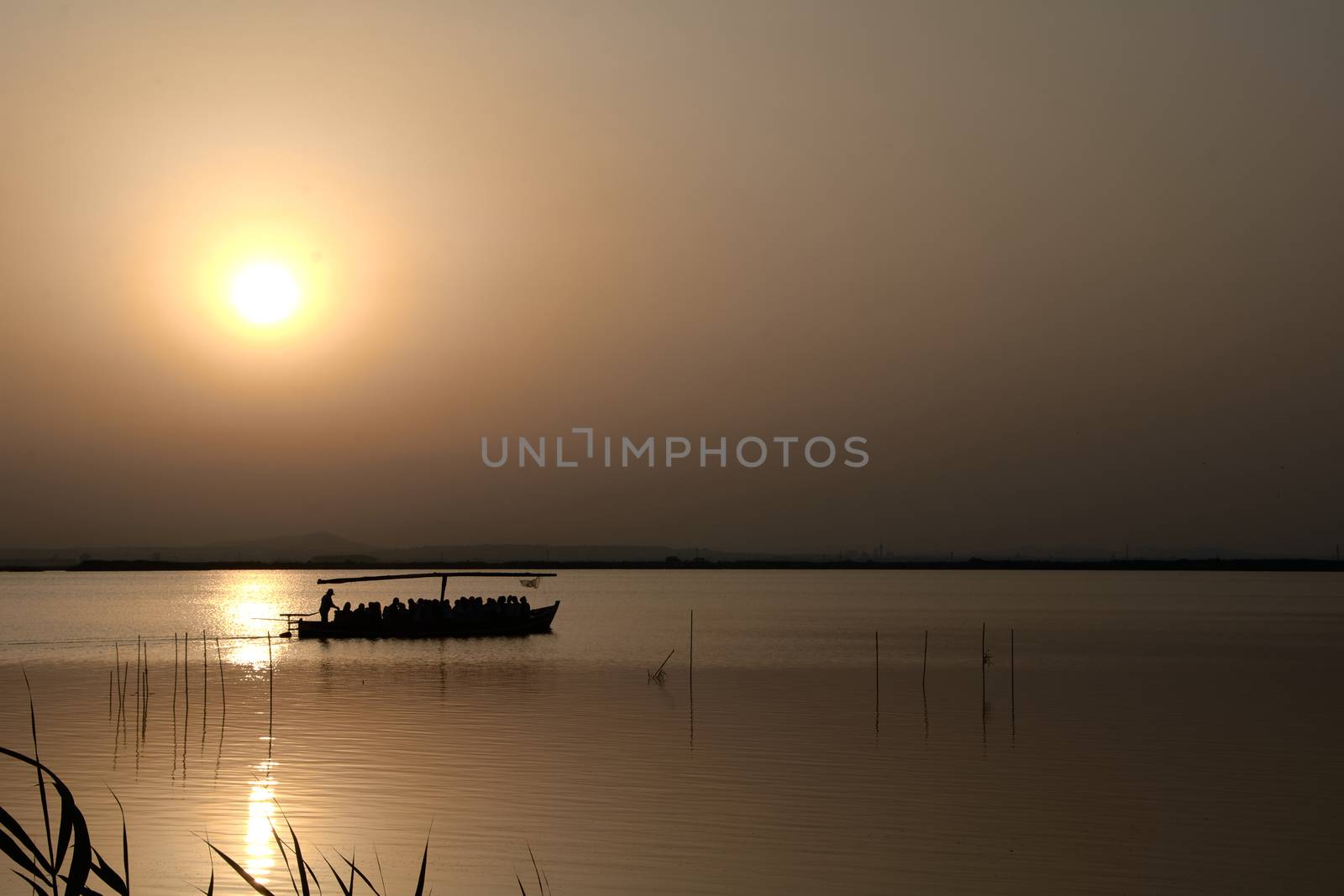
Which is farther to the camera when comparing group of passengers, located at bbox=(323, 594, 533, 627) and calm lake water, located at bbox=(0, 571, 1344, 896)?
group of passengers, located at bbox=(323, 594, 533, 627)

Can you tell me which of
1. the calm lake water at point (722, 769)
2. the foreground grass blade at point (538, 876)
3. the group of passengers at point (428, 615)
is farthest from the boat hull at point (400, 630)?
the foreground grass blade at point (538, 876)

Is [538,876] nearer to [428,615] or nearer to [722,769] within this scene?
[722,769]

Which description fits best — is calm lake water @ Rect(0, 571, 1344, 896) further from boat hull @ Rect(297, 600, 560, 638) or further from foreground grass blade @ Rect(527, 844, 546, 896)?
boat hull @ Rect(297, 600, 560, 638)

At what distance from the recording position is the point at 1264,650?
176 ft

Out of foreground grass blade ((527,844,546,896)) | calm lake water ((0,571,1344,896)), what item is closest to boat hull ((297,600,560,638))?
calm lake water ((0,571,1344,896))

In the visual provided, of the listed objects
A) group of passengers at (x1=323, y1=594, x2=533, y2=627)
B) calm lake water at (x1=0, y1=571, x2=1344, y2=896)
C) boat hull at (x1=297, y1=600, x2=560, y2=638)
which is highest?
group of passengers at (x1=323, y1=594, x2=533, y2=627)

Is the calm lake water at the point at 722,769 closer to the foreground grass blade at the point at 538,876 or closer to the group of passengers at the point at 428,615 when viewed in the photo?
the foreground grass blade at the point at 538,876

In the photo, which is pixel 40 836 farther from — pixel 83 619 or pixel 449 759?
pixel 83 619

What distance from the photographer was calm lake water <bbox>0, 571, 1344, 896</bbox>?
49.2 ft

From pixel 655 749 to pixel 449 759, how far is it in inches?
145

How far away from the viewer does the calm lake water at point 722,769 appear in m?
15.0

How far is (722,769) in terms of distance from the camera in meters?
21.8

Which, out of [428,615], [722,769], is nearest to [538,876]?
[722,769]

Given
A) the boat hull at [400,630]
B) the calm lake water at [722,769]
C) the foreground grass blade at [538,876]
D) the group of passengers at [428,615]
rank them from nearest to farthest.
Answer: the foreground grass blade at [538,876]
the calm lake water at [722,769]
the boat hull at [400,630]
the group of passengers at [428,615]
